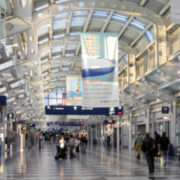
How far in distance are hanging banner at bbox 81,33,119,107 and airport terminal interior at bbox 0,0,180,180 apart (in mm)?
46

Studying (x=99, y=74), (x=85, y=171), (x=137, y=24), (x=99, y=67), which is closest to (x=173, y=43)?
(x=137, y=24)

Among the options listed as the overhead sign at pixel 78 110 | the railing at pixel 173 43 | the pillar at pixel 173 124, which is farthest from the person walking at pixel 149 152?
the overhead sign at pixel 78 110

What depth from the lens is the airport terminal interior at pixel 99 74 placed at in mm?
13781

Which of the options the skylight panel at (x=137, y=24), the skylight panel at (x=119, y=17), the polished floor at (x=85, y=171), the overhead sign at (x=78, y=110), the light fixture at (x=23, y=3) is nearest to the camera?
the polished floor at (x=85, y=171)

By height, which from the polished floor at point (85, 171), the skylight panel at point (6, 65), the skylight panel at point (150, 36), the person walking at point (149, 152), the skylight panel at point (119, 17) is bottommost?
the polished floor at point (85, 171)

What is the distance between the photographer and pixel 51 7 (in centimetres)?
1934

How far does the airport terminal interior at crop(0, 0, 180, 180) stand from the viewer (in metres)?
13.8

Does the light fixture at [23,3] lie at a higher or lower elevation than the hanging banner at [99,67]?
higher

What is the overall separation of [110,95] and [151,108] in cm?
1318

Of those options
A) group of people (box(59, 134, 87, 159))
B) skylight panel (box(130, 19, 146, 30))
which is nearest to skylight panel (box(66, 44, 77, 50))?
group of people (box(59, 134, 87, 159))

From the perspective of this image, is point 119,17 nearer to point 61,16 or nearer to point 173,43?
point 61,16

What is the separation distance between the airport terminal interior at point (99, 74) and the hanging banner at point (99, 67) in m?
0.05

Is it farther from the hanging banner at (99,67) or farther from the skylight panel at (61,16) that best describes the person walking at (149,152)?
the skylight panel at (61,16)

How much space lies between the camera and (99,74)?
60.6ft
